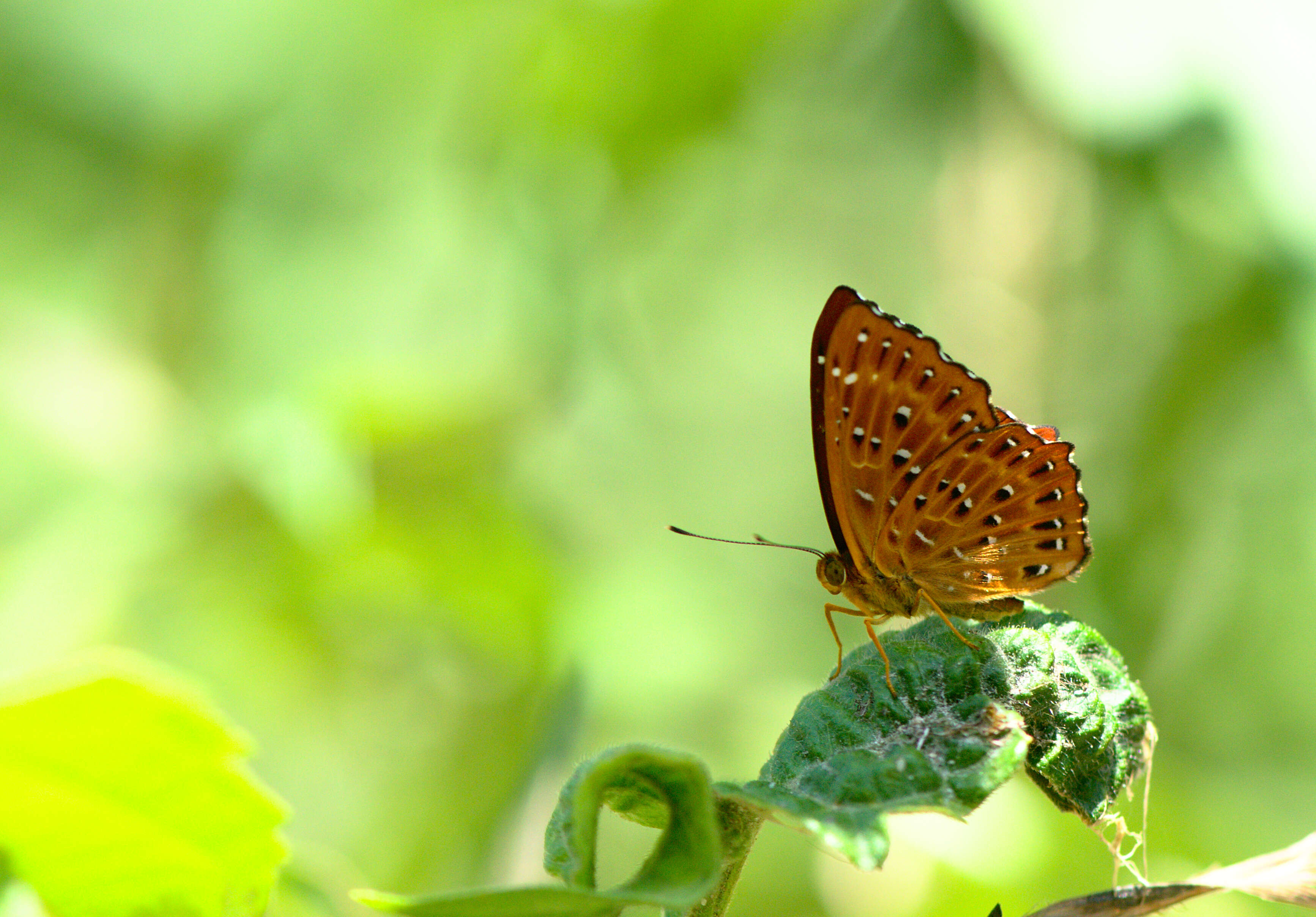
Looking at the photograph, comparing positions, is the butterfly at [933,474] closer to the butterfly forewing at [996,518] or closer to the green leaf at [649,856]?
the butterfly forewing at [996,518]

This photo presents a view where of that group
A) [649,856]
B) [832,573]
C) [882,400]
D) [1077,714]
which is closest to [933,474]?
[882,400]

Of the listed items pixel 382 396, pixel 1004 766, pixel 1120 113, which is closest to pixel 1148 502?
pixel 1120 113

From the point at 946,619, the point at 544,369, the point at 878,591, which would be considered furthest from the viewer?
the point at 544,369

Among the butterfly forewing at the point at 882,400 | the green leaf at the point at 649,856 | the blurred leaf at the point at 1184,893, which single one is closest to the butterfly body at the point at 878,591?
the butterfly forewing at the point at 882,400

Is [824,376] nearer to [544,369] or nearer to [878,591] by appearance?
[878,591]

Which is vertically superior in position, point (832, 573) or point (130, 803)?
point (130, 803)

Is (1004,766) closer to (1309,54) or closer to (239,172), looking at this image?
(1309,54)

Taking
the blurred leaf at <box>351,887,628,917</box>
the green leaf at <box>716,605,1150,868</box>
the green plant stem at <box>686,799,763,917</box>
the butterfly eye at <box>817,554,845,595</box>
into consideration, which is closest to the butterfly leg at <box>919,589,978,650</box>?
the green leaf at <box>716,605,1150,868</box>

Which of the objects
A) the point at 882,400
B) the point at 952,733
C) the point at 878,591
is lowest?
the point at 878,591
